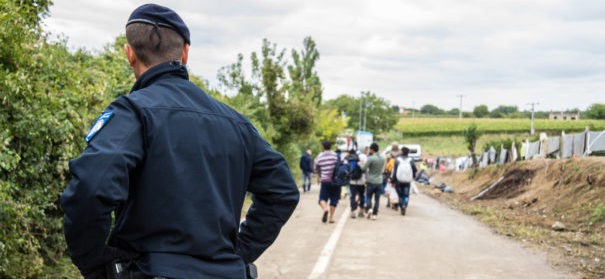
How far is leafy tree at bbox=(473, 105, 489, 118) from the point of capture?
456 feet

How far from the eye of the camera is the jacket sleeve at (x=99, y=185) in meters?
2.14

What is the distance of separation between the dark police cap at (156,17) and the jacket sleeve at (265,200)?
0.60 meters

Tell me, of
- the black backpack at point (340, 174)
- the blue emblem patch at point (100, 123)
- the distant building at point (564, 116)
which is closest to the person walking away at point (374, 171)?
the black backpack at point (340, 174)

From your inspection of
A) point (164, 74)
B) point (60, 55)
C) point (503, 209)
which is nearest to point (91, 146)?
point (164, 74)

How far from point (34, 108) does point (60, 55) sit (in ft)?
5.14

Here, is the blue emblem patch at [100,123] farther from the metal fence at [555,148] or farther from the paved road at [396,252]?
the metal fence at [555,148]

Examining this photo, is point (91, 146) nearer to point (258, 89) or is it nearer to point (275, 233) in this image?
point (275, 233)

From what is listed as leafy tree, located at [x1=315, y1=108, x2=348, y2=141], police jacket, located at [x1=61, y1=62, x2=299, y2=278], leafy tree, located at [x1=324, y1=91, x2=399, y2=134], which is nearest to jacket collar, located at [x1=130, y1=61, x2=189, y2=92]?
police jacket, located at [x1=61, y1=62, x2=299, y2=278]

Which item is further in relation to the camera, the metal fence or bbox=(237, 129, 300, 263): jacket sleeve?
the metal fence

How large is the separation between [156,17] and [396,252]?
7.80 metres

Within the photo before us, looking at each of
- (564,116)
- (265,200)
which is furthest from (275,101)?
(564,116)

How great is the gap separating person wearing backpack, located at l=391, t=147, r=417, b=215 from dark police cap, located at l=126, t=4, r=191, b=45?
43.1ft

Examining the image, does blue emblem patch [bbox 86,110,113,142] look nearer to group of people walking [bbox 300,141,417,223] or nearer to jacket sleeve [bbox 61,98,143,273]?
jacket sleeve [bbox 61,98,143,273]

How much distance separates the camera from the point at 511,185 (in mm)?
22484
